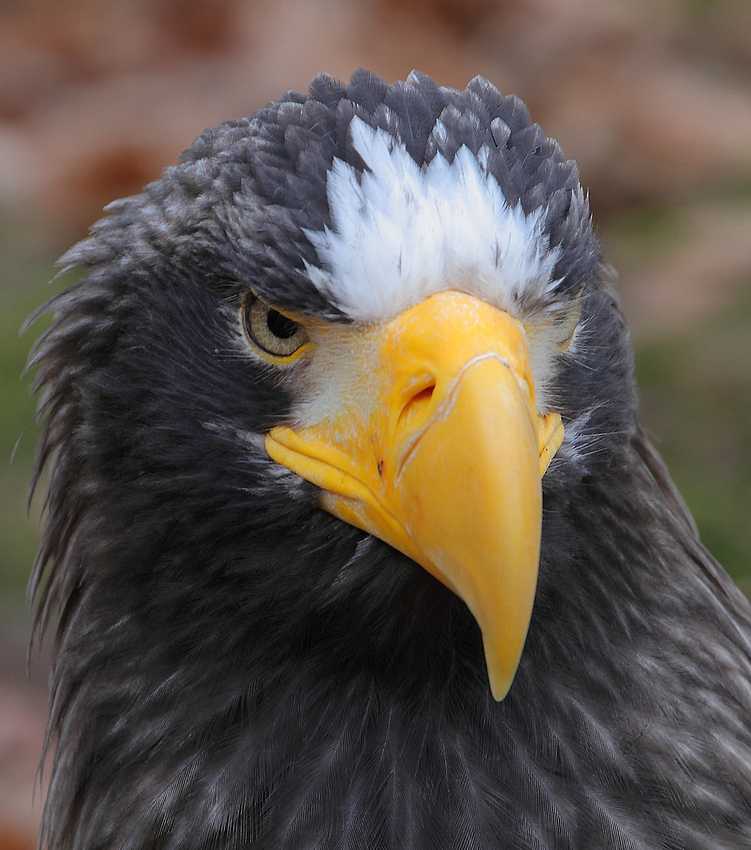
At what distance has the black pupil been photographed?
1.78 m

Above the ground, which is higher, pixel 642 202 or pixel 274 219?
pixel 642 202

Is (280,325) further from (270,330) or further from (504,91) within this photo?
(504,91)

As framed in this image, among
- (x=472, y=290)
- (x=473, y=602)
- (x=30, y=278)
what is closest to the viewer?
(x=473, y=602)

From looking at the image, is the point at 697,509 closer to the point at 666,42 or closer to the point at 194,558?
the point at 194,558

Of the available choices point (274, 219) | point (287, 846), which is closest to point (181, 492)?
point (274, 219)

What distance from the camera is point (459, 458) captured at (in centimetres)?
155

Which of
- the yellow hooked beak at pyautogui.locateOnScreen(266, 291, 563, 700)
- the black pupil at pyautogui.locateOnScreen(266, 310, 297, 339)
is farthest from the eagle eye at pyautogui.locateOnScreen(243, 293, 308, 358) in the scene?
the yellow hooked beak at pyautogui.locateOnScreen(266, 291, 563, 700)

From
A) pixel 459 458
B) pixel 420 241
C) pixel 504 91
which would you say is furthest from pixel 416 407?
pixel 504 91

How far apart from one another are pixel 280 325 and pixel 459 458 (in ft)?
1.23

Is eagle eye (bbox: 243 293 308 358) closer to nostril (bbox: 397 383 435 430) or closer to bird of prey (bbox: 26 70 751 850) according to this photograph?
bird of prey (bbox: 26 70 751 850)

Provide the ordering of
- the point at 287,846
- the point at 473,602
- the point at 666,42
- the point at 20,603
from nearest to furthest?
the point at 473,602 < the point at 287,846 < the point at 20,603 < the point at 666,42

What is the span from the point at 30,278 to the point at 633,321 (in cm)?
260

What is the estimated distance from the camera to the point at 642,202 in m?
5.67

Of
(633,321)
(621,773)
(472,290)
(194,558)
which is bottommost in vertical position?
(621,773)
